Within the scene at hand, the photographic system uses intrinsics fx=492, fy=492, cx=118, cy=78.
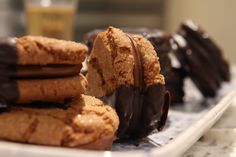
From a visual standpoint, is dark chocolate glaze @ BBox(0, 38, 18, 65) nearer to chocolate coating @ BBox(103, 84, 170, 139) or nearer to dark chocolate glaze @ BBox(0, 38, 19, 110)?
dark chocolate glaze @ BBox(0, 38, 19, 110)

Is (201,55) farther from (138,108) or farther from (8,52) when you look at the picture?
(8,52)

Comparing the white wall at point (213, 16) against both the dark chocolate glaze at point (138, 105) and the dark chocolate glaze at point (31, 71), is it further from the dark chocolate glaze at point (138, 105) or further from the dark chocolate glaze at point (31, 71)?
the dark chocolate glaze at point (31, 71)

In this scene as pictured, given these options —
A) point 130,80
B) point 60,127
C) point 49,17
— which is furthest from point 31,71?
point 49,17

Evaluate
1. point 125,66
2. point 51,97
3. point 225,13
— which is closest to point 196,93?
point 125,66

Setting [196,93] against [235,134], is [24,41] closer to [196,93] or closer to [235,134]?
[235,134]

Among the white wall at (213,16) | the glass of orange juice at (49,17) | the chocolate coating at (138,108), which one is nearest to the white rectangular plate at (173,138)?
the chocolate coating at (138,108)

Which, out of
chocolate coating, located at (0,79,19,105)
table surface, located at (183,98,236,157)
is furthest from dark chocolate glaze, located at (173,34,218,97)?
chocolate coating, located at (0,79,19,105)
